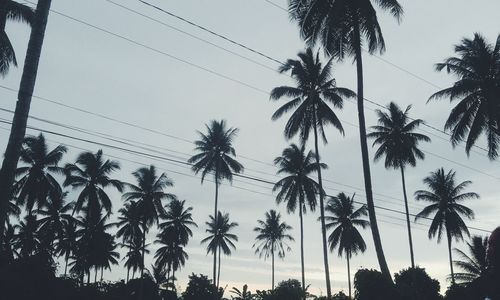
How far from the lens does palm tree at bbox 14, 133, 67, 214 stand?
36781 millimetres

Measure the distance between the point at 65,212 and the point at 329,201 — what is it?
1242 inches

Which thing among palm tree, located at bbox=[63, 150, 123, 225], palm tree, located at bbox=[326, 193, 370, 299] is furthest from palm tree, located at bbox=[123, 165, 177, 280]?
palm tree, located at bbox=[326, 193, 370, 299]

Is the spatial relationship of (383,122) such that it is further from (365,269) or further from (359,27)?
(359,27)

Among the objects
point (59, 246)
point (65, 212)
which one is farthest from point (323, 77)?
point (59, 246)

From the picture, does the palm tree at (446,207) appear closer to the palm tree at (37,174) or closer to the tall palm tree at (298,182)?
the tall palm tree at (298,182)

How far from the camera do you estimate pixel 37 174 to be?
37469 millimetres

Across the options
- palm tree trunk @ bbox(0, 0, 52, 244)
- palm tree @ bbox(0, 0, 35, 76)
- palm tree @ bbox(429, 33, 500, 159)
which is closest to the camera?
palm tree trunk @ bbox(0, 0, 52, 244)

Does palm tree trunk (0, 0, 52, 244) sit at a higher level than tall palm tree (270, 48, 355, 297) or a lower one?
lower

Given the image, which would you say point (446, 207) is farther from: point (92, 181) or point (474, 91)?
point (92, 181)

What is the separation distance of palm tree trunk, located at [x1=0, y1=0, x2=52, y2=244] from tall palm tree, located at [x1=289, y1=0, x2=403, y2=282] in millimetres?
Result: 12107

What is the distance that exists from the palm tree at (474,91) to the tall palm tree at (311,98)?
277 inches

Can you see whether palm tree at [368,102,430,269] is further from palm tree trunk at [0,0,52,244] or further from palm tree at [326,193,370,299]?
palm tree trunk at [0,0,52,244]

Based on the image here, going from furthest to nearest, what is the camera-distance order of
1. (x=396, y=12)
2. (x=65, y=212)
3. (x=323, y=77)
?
(x=65, y=212) < (x=323, y=77) < (x=396, y=12)

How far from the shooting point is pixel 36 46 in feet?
36.2
